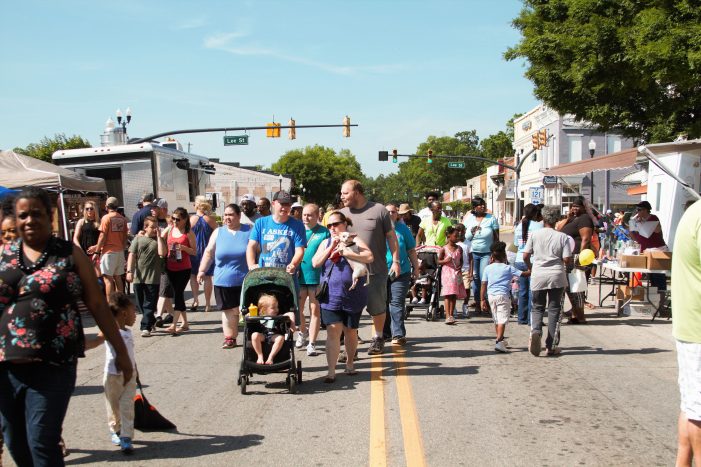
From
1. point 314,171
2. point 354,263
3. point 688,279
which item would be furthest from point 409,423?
point 314,171

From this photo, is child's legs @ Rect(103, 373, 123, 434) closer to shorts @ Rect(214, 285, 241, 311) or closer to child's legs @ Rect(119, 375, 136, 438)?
child's legs @ Rect(119, 375, 136, 438)

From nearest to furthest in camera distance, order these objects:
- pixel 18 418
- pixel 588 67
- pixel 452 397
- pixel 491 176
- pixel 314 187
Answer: pixel 18 418
pixel 452 397
pixel 588 67
pixel 491 176
pixel 314 187

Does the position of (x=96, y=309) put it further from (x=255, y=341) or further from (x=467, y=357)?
(x=467, y=357)

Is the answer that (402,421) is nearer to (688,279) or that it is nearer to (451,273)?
(688,279)

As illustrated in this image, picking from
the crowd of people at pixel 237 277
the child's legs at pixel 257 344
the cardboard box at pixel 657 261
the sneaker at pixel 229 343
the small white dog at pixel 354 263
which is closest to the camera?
the crowd of people at pixel 237 277

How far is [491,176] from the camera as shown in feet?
299

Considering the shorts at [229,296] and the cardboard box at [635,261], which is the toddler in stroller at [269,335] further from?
the cardboard box at [635,261]

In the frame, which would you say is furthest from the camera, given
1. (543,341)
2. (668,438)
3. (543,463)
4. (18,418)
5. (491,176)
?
(491,176)

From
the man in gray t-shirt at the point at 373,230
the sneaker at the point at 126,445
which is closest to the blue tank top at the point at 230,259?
the man in gray t-shirt at the point at 373,230

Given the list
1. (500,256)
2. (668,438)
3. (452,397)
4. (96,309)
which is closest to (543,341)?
(500,256)

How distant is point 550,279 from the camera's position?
944 cm

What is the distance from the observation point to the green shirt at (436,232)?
1362 cm

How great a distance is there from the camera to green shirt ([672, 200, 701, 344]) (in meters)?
4.21

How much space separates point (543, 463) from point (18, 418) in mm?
3468
